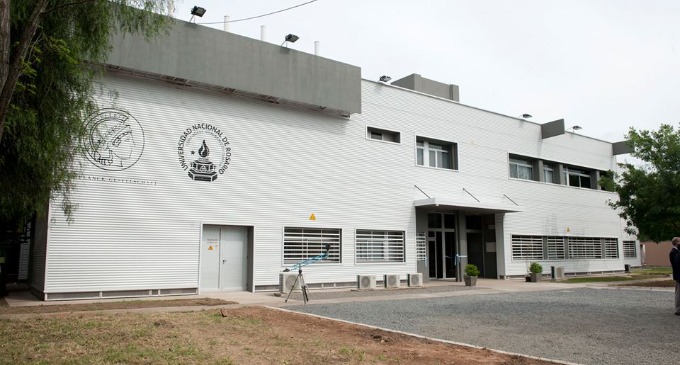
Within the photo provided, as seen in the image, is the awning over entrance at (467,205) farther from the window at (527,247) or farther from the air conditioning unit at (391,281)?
the air conditioning unit at (391,281)

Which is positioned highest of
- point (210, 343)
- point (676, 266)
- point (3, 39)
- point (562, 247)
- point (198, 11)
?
point (198, 11)

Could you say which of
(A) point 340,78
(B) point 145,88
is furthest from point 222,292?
(A) point 340,78

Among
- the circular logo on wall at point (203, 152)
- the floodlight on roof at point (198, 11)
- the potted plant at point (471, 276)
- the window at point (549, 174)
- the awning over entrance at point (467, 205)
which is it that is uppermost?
the floodlight on roof at point (198, 11)

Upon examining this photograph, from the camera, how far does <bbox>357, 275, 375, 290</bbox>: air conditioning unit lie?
18.7 metres

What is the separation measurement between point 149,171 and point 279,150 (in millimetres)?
4610

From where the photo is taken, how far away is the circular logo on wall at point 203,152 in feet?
53.3

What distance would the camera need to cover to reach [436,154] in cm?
2394

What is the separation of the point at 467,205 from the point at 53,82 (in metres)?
17.6

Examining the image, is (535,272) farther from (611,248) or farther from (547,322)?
(547,322)

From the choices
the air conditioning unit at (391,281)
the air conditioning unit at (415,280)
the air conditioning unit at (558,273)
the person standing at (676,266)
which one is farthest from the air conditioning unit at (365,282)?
the air conditioning unit at (558,273)

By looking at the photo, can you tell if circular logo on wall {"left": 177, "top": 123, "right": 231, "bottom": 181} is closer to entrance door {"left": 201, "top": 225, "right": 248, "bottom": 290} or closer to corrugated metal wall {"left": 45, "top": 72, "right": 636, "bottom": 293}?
corrugated metal wall {"left": 45, "top": 72, "right": 636, "bottom": 293}

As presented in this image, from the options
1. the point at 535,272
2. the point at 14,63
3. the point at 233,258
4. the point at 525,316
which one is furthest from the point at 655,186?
the point at 14,63

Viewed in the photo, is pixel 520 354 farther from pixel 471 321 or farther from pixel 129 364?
pixel 129 364

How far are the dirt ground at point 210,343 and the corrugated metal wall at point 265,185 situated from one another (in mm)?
4517
